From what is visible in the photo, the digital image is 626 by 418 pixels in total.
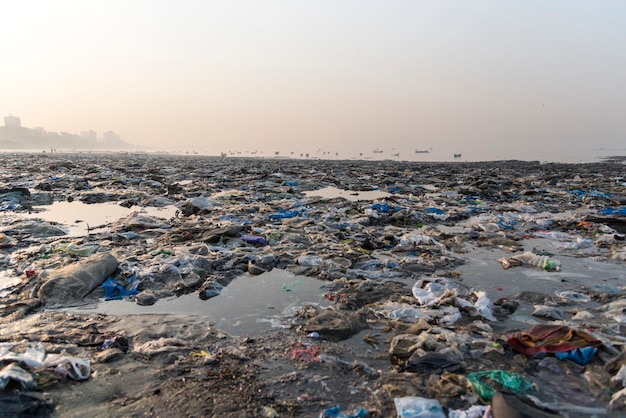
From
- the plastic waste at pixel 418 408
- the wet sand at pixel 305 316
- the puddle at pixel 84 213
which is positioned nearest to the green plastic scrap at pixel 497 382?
the wet sand at pixel 305 316

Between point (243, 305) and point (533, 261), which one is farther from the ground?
point (533, 261)

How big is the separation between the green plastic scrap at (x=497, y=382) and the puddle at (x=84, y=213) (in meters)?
7.06

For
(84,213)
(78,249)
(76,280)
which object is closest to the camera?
(76,280)

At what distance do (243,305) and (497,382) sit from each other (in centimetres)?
246

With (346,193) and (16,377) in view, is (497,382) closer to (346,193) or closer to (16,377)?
(16,377)

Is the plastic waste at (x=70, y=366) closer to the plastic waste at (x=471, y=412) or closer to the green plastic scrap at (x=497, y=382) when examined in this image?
the plastic waste at (x=471, y=412)

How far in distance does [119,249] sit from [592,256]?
7.42 metres

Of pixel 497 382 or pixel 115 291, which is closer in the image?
pixel 497 382

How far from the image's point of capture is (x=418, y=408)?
7.52 feet

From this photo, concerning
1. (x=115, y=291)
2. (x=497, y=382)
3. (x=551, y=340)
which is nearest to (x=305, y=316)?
(x=497, y=382)

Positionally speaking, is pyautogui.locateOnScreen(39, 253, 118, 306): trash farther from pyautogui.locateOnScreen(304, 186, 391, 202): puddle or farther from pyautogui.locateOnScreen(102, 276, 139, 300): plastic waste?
pyautogui.locateOnScreen(304, 186, 391, 202): puddle

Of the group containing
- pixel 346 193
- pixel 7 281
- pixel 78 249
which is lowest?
pixel 7 281

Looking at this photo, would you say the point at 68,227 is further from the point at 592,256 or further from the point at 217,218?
the point at 592,256

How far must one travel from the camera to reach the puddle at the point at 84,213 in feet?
25.9
